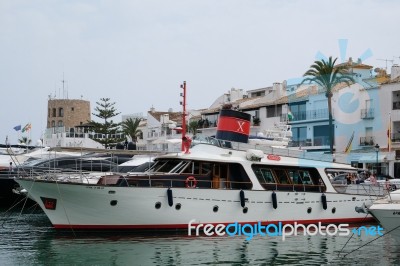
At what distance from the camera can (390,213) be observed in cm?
1781

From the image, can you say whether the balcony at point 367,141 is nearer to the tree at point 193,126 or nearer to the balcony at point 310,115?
the balcony at point 310,115

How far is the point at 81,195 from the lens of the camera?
21.7 meters

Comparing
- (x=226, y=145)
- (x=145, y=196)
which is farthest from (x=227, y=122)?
(x=145, y=196)

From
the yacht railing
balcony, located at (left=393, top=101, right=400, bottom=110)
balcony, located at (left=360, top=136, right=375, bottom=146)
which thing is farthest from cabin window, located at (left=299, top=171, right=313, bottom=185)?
balcony, located at (left=360, top=136, right=375, bottom=146)

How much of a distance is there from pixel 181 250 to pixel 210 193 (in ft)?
12.1

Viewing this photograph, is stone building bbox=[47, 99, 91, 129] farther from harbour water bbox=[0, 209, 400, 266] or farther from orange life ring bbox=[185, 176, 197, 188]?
orange life ring bbox=[185, 176, 197, 188]

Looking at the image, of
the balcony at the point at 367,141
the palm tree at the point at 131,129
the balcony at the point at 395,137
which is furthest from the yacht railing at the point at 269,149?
the palm tree at the point at 131,129

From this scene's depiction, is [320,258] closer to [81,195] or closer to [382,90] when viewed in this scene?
[81,195]

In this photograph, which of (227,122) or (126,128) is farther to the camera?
(126,128)

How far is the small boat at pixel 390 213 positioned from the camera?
17.8 m

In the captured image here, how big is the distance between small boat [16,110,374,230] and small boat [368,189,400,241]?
251 inches

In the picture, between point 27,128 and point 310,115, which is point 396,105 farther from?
point 27,128

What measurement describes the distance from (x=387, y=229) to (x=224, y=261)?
4681mm

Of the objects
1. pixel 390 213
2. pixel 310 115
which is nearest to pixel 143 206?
pixel 390 213
